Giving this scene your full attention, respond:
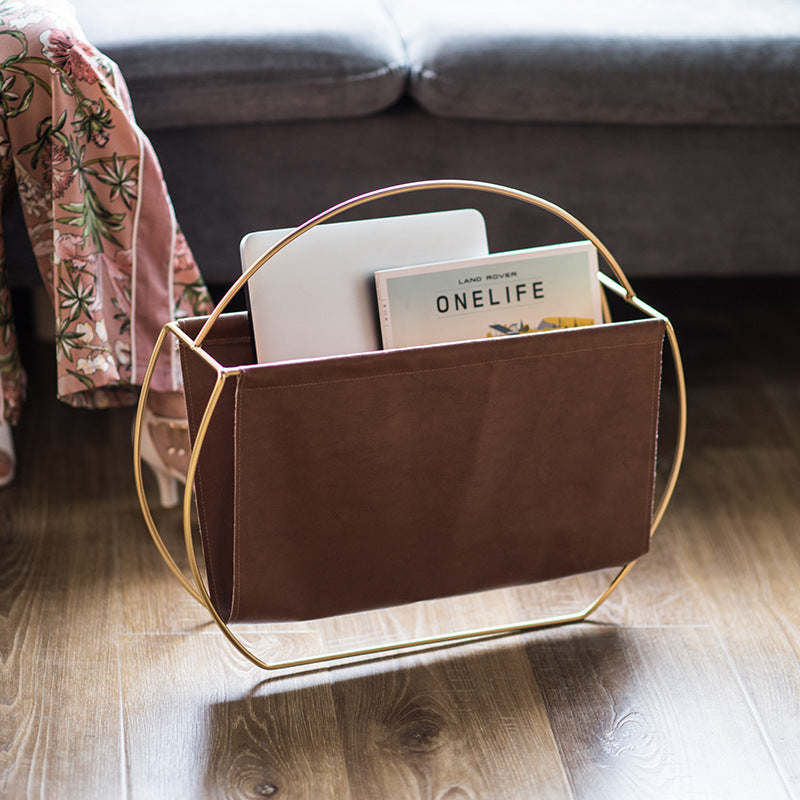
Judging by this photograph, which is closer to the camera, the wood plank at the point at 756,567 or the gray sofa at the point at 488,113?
the wood plank at the point at 756,567

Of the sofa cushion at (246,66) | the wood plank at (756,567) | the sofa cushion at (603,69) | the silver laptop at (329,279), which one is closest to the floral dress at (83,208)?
the sofa cushion at (246,66)

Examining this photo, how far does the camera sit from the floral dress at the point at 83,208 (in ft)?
3.15

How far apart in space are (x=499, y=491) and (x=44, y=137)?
0.59 meters

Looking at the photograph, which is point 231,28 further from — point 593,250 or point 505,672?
point 505,672

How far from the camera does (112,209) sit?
1.01m

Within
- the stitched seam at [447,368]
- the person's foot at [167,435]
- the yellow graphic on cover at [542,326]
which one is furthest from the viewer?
the person's foot at [167,435]

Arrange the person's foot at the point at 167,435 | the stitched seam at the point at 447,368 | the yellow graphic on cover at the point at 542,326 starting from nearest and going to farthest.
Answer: the stitched seam at the point at 447,368 < the yellow graphic on cover at the point at 542,326 < the person's foot at the point at 167,435

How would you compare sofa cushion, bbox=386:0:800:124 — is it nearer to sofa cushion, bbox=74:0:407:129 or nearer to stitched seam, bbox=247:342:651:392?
sofa cushion, bbox=74:0:407:129

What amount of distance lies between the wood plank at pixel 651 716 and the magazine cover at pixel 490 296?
319 mm

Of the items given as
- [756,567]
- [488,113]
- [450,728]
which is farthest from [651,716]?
[488,113]

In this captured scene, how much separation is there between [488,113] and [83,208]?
1.67 ft

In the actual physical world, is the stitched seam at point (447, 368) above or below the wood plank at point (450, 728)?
above

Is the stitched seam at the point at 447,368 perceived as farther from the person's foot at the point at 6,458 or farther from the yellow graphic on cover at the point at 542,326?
the person's foot at the point at 6,458

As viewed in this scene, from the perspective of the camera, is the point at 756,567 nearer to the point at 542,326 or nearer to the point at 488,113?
the point at 542,326
